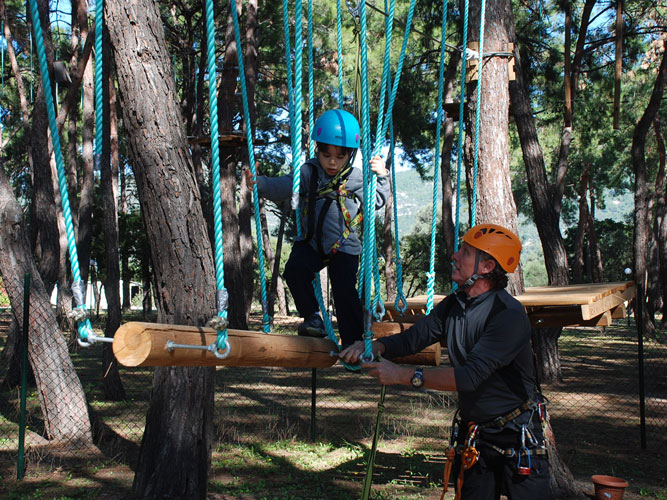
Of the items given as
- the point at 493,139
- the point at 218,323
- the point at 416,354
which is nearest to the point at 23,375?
the point at 416,354

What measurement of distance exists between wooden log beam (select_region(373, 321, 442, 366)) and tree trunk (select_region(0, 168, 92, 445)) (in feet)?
13.0

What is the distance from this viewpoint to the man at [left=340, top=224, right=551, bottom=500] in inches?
101

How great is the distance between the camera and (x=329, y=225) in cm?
338

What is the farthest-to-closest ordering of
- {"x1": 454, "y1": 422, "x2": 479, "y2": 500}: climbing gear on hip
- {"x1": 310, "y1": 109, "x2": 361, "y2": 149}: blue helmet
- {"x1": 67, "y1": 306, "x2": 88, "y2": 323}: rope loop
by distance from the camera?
{"x1": 310, "y1": 109, "x2": 361, "y2": 149}: blue helmet
{"x1": 454, "y1": 422, "x2": 479, "y2": 500}: climbing gear on hip
{"x1": 67, "y1": 306, "x2": 88, "y2": 323}: rope loop

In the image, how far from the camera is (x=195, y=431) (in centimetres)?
443

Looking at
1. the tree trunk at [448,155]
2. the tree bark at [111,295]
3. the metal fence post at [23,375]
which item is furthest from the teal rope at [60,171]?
the tree trunk at [448,155]

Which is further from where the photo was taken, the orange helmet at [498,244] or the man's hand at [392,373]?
the orange helmet at [498,244]

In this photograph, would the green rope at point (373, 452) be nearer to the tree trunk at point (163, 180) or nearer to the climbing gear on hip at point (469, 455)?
the climbing gear on hip at point (469, 455)

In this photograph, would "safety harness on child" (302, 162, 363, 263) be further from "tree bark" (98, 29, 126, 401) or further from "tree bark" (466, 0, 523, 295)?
"tree bark" (98, 29, 126, 401)

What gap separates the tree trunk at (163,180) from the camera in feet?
13.4

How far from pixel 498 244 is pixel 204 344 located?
1.27 m

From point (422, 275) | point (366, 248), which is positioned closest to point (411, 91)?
point (366, 248)

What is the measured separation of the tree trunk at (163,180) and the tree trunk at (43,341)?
230cm

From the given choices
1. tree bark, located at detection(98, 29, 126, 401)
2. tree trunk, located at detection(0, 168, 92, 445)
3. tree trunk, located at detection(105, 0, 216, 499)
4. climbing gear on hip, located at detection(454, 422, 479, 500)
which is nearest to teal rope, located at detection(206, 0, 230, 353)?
climbing gear on hip, located at detection(454, 422, 479, 500)
